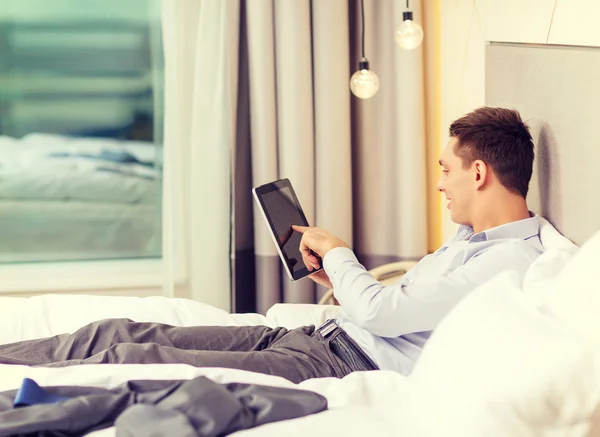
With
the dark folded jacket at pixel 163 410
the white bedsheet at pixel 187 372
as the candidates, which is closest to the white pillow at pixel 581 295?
the white bedsheet at pixel 187 372

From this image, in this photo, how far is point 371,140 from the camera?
2.88 m

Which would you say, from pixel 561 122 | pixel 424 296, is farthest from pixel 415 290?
pixel 561 122

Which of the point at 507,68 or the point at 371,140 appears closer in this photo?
the point at 507,68

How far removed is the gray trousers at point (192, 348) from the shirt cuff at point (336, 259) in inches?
6.1

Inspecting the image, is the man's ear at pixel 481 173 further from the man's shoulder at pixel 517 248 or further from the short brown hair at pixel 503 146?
the man's shoulder at pixel 517 248

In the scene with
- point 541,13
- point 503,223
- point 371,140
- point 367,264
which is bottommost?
point 367,264

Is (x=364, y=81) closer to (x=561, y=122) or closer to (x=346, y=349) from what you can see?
(x=561, y=122)

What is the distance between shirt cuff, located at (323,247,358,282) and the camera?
1757 millimetres

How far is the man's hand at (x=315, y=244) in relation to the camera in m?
1.84

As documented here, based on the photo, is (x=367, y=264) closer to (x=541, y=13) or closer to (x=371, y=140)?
(x=371, y=140)

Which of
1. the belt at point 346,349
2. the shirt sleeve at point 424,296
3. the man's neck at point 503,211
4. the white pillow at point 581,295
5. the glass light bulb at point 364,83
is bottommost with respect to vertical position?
the belt at point 346,349

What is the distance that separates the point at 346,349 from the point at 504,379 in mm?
850

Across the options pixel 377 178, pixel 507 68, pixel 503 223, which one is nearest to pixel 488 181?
pixel 503 223

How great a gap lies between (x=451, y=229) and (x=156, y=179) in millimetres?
1144
